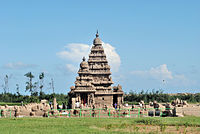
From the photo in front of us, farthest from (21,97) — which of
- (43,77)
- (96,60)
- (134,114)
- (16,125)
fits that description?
(16,125)

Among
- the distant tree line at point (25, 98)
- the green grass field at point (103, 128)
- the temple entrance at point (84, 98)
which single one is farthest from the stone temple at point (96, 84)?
the green grass field at point (103, 128)

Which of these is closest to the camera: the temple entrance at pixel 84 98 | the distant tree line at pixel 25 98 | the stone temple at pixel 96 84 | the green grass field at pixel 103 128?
the green grass field at pixel 103 128

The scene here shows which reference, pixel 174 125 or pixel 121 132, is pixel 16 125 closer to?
pixel 121 132

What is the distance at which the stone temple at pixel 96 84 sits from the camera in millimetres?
53812

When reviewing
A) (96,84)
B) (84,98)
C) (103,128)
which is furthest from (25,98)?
(103,128)

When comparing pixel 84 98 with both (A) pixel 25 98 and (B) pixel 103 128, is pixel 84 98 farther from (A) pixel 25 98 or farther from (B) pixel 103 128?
(B) pixel 103 128

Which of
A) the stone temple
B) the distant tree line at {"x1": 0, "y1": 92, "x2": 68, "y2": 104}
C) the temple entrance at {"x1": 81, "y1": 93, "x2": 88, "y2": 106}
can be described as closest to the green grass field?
the stone temple

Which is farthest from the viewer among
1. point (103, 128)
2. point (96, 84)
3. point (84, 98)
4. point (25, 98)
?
point (25, 98)

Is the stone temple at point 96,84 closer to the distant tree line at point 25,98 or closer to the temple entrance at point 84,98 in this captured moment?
the temple entrance at point 84,98

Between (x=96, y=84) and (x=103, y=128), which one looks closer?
(x=103, y=128)

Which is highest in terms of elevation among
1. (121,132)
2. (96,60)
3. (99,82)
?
(96,60)

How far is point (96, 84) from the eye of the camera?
59062mm

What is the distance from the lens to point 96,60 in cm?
6103

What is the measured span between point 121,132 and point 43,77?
5849 cm
